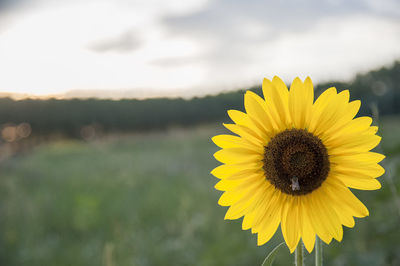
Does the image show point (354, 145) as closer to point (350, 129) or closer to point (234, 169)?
point (350, 129)

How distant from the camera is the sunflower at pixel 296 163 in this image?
3.57 feet

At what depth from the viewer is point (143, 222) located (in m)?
4.45

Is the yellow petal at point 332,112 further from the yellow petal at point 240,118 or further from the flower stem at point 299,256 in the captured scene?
the flower stem at point 299,256

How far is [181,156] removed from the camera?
9070 millimetres

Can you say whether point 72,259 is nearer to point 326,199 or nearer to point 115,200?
point 115,200

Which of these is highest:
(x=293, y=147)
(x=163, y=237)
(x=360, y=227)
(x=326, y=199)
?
(x=293, y=147)

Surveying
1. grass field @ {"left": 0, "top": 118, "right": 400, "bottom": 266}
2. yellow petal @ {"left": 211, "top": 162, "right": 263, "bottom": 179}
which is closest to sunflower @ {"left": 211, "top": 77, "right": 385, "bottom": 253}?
yellow petal @ {"left": 211, "top": 162, "right": 263, "bottom": 179}

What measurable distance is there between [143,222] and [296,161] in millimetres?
3529

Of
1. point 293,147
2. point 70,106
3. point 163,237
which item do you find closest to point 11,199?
point 163,237

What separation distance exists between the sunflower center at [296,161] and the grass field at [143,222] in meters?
0.25

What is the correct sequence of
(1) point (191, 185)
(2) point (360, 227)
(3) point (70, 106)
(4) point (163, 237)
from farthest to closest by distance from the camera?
(3) point (70, 106) → (1) point (191, 185) → (4) point (163, 237) → (2) point (360, 227)

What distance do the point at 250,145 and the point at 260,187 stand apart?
5.7 inches

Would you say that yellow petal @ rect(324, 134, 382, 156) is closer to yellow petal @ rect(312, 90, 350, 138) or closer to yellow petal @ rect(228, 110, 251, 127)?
yellow petal @ rect(312, 90, 350, 138)

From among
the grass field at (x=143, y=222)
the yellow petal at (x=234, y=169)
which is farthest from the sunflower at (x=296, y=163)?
the grass field at (x=143, y=222)
